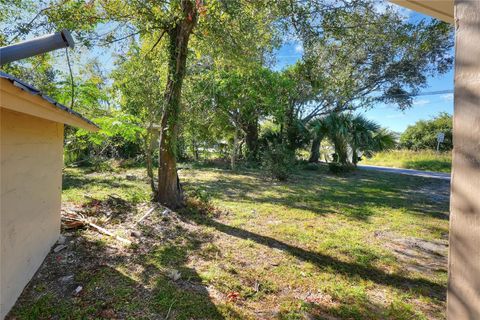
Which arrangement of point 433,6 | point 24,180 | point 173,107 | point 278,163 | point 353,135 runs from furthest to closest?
1. point 353,135
2. point 278,163
3. point 173,107
4. point 24,180
5. point 433,6

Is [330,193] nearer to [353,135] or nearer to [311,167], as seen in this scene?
[353,135]

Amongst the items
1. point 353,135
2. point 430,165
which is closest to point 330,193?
point 353,135

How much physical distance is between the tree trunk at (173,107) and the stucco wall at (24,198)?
2035mm

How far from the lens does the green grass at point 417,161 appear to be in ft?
58.1

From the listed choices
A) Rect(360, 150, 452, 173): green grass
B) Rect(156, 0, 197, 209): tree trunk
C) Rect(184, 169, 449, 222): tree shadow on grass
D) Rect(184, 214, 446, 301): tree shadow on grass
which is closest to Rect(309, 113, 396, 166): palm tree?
Rect(184, 169, 449, 222): tree shadow on grass

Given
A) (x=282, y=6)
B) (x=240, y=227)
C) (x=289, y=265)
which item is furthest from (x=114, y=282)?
(x=282, y=6)

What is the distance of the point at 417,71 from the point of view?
14477 mm

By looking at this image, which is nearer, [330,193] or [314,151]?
[330,193]

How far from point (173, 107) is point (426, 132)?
2839 cm

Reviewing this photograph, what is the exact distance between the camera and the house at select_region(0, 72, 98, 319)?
7.16 ft

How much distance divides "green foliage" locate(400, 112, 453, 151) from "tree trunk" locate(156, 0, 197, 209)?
26283 millimetres

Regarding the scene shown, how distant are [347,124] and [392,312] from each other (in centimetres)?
1139

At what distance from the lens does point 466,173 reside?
0.90m

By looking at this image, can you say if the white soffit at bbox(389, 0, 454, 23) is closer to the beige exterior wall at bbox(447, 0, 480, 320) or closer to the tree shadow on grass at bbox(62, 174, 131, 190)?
the beige exterior wall at bbox(447, 0, 480, 320)
